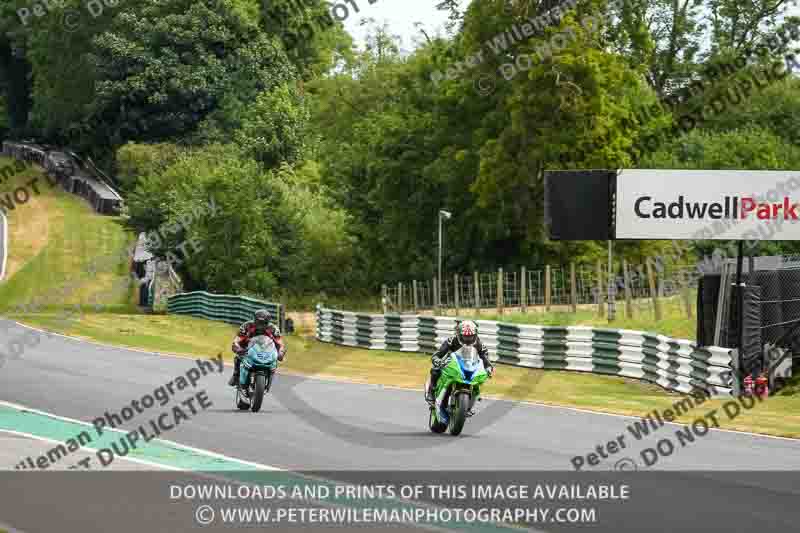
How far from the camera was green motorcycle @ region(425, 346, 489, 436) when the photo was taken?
16.4 m

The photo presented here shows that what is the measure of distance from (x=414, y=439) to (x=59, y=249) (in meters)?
56.7

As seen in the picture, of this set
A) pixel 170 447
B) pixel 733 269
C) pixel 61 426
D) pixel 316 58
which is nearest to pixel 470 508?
pixel 170 447

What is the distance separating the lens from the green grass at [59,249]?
59.8 metres

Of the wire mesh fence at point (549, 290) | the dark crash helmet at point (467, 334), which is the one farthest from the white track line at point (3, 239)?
the dark crash helmet at point (467, 334)

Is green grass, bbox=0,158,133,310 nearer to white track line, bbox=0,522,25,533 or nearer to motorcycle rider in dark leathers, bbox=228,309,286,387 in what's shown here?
motorcycle rider in dark leathers, bbox=228,309,286,387

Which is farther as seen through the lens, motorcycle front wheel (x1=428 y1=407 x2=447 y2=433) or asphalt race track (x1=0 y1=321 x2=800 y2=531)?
motorcycle front wheel (x1=428 y1=407 x2=447 y2=433)

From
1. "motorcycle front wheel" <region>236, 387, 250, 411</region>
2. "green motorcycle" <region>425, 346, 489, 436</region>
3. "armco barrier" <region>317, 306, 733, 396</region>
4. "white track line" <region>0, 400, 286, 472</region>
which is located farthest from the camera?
"armco barrier" <region>317, 306, 733, 396</region>

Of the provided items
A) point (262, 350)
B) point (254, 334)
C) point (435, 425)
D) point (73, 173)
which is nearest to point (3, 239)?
point (73, 173)

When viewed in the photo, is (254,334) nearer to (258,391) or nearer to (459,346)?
(258,391)

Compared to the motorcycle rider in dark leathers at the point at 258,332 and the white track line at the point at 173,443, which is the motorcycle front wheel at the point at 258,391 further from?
the white track line at the point at 173,443

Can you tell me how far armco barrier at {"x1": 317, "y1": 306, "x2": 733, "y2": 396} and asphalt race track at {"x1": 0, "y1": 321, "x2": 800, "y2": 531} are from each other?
3.88 metres

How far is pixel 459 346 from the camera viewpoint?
Answer: 1688cm

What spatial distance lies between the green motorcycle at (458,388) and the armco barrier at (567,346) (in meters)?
8.92

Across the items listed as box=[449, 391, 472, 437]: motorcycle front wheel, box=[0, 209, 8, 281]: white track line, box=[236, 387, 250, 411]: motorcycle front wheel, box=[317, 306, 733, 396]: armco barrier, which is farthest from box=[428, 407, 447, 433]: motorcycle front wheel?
box=[0, 209, 8, 281]: white track line
